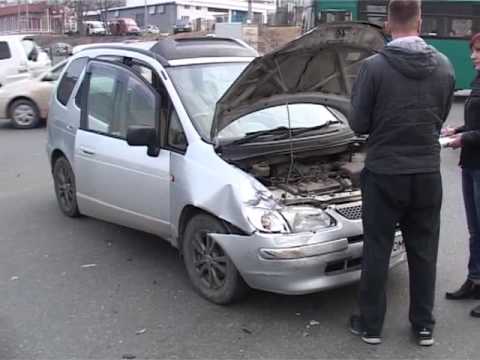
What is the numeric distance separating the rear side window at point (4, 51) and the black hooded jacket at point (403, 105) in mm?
14763

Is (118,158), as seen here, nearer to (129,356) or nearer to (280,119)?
(280,119)

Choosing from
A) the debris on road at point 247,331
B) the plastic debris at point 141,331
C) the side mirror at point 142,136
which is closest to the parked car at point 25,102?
the side mirror at point 142,136

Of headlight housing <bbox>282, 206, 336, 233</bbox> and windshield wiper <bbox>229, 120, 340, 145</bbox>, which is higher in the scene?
windshield wiper <bbox>229, 120, 340, 145</bbox>

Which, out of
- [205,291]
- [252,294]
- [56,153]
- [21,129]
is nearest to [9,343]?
[205,291]

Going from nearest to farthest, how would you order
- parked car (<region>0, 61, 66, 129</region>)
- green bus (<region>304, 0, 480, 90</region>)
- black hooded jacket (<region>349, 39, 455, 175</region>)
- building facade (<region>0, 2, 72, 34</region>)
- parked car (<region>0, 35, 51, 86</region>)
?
black hooded jacket (<region>349, 39, 455, 175</region>) < parked car (<region>0, 61, 66, 129</region>) < parked car (<region>0, 35, 51, 86</region>) < green bus (<region>304, 0, 480, 90</region>) < building facade (<region>0, 2, 72, 34</region>)

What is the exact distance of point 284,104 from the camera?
481 centimetres

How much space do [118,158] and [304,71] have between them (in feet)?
5.72

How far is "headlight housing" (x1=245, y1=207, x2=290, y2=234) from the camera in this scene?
13.0 feet

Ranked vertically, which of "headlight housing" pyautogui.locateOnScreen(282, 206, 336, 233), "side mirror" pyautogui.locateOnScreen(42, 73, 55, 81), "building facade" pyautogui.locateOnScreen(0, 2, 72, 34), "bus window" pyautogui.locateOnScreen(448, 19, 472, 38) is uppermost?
"building facade" pyautogui.locateOnScreen(0, 2, 72, 34)

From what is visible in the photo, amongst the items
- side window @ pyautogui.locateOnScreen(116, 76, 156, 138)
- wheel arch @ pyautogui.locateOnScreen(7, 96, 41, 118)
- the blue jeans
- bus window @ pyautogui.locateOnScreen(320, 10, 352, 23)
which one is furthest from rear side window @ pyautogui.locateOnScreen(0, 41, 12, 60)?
the blue jeans

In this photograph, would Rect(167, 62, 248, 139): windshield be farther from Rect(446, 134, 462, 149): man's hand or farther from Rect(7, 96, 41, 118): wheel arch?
Rect(7, 96, 41, 118): wheel arch

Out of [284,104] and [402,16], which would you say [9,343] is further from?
[402,16]

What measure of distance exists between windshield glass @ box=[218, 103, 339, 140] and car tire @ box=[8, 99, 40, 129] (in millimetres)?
10083

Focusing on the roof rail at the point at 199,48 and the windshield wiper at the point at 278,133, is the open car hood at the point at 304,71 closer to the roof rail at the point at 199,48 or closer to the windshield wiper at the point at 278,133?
the windshield wiper at the point at 278,133
